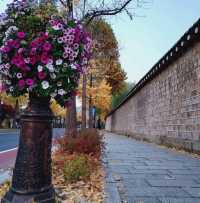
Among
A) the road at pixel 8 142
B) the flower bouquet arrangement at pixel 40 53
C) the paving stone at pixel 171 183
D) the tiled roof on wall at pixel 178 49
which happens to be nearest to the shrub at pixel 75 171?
the paving stone at pixel 171 183

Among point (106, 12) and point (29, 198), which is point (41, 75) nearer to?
point (29, 198)

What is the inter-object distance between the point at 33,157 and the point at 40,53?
3.81ft

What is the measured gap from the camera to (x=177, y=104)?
12422 millimetres

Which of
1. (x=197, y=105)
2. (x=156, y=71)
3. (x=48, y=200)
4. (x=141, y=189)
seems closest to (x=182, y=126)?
(x=197, y=105)

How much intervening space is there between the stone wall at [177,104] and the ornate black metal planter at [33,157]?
6993mm

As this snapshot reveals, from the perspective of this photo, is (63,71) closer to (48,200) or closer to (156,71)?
(48,200)

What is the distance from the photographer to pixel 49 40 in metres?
3.44

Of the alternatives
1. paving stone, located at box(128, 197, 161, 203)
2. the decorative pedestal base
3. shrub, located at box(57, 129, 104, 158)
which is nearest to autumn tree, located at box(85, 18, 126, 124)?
shrub, located at box(57, 129, 104, 158)

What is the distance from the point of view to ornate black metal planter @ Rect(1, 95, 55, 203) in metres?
3.44

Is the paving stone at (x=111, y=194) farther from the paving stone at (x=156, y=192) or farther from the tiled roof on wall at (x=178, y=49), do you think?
the tiled roof on wall at (x=178, y=49)

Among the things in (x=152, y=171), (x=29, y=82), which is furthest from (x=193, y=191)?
(x=29, y=82)

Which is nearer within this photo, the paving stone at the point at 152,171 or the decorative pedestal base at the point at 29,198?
the decorative pedestal base at the point at 29,198

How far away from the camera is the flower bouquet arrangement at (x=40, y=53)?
3.36 metres

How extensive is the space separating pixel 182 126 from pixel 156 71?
5.16 m
